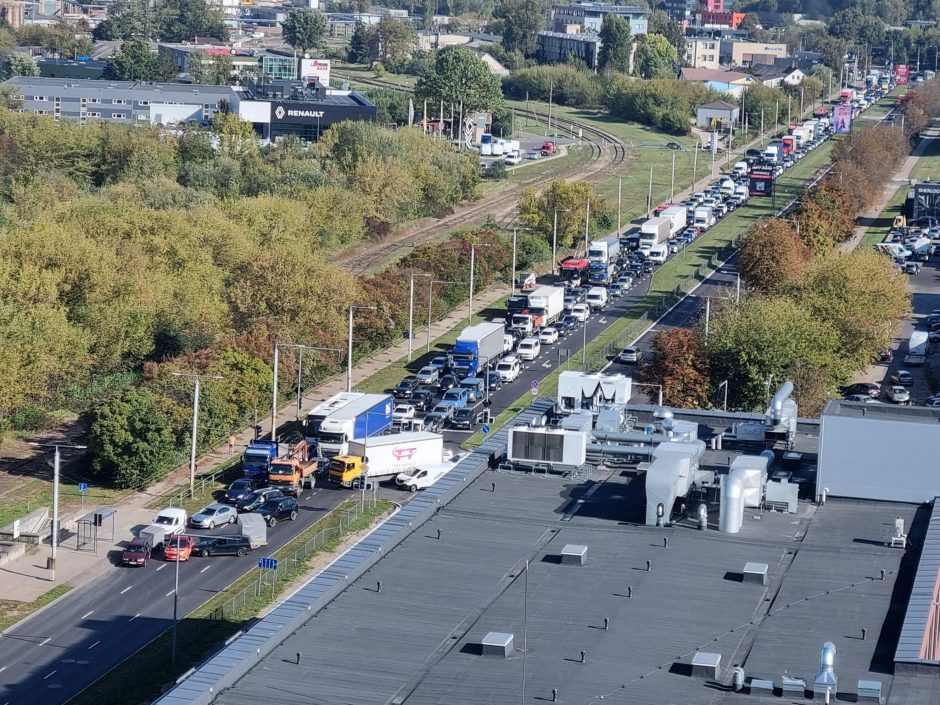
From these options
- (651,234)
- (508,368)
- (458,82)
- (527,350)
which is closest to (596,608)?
(508,368)

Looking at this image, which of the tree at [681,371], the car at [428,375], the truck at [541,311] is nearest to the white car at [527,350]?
the truck at [541,311]

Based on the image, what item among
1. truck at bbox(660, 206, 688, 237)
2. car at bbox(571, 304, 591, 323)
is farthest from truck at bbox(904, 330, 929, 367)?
truck at bbox(660, 206, 688, 237)

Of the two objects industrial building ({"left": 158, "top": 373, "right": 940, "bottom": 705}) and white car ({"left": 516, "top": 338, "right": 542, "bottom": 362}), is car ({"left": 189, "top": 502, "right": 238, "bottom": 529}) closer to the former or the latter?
industrial building ({"left": 158, "top": 373, "right": 940, "bottom": 705})

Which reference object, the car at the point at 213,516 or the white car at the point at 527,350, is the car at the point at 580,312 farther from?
the car at the point at 213,516

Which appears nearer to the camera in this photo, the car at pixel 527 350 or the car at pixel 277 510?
the car at pixel 277 510

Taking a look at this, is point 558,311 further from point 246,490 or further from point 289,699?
point 289,699

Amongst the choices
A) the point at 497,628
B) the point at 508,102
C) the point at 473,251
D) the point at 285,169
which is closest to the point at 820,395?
the point at 473,251
